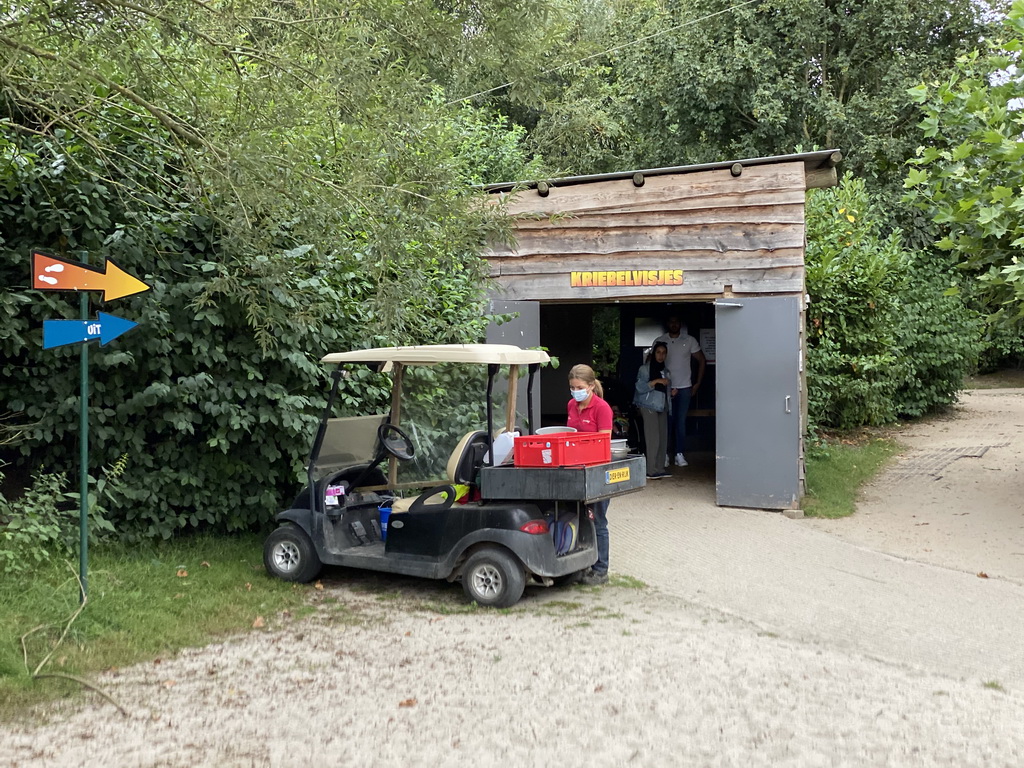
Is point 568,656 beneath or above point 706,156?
beneath

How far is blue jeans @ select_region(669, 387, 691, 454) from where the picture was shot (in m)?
14.3

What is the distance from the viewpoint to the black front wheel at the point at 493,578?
7027 millimetres

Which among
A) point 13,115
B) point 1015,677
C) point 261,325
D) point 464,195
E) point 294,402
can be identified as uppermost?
point 13,115

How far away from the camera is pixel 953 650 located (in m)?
6.35

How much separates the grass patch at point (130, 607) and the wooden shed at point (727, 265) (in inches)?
180

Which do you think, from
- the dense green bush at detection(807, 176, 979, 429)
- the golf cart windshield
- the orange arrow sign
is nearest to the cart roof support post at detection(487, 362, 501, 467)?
the golf cart windshield

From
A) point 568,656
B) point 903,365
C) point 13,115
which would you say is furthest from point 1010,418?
point 13,115

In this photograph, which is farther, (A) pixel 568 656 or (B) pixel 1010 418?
(B) pixel 1010 418

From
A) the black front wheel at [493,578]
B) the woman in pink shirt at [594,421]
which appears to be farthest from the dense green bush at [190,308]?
the black front wheel at [493,578]

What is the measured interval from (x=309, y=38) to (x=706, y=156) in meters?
18.3

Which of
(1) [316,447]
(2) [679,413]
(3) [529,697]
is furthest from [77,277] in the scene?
(2) [679,413]

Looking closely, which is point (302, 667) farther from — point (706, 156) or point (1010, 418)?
point (706, 156)

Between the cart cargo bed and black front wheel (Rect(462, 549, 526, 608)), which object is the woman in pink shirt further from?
black front wheel (Rect(462, 549, 526, 608))

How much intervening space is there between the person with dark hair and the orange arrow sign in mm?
7795
